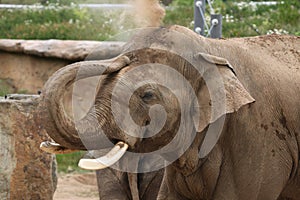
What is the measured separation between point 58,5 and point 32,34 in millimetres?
1378

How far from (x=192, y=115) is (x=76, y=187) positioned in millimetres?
4620

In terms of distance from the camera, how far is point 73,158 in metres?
10.4

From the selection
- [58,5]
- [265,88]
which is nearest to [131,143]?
[265,88]

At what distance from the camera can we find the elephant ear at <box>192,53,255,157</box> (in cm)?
494

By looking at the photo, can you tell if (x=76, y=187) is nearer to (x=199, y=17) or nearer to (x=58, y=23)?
(x=199, y=17)

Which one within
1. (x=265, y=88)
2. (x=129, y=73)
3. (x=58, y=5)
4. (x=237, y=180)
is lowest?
(x=58, y=5)

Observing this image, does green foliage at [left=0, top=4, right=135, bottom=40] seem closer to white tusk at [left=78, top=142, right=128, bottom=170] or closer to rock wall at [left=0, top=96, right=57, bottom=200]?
rock wall at [left=0, top=96, right=57, bottom=200]

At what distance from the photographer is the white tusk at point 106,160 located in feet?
14.3

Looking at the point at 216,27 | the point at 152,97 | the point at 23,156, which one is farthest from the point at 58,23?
the point at 152,97

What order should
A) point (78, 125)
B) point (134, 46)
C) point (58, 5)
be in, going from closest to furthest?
1. point (78, 125)
2. point (134, 46)
3. point (58, 5)

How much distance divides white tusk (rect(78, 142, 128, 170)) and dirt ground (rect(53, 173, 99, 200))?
167 inches

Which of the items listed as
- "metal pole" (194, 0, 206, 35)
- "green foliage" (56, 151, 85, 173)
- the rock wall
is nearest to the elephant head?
the rock wall

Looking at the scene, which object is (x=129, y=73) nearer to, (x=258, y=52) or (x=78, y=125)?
(x=78, y=125)


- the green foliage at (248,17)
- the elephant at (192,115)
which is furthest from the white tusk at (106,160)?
the green foliage at (248,17)
